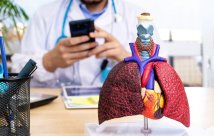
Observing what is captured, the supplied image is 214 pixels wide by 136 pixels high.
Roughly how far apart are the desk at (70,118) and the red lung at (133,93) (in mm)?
109

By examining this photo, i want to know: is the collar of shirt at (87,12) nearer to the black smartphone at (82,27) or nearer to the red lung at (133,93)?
Answer: the black smartphone at (82,27)

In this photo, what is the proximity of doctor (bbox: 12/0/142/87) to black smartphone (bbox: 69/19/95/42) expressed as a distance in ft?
0.68

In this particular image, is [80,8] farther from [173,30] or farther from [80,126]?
[173,30]

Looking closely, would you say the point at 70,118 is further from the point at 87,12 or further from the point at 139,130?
the point at 87,12

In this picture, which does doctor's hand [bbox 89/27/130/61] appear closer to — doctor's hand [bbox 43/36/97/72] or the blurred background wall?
doctor's hand [bbox 43/36/97/72]

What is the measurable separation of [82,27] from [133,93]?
0.58m

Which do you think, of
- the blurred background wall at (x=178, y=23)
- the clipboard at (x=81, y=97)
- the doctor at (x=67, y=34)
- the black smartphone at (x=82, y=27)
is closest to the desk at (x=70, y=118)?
the clipboard at (x=81, y=97)

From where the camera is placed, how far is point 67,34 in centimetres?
140

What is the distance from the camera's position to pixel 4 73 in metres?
0.51

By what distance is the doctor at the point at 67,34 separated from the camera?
50.2 inches

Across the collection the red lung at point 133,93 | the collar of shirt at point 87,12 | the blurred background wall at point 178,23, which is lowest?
the blurred background wall at point 178,23

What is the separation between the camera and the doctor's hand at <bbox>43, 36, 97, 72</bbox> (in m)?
1.07

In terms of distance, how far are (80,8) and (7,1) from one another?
49 centimetres

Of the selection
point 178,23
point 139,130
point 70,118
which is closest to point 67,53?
point 70,118
